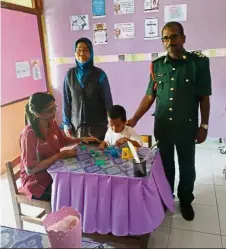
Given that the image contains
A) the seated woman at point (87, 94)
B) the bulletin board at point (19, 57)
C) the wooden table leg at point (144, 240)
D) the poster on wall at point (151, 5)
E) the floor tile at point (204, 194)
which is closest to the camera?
the wooden table leg at point (144, 240)

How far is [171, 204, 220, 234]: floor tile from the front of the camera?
141cm

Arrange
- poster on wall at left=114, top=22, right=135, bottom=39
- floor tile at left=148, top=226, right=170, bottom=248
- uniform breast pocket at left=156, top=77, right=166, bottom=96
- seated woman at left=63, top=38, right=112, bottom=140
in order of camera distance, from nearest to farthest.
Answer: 1. floor tile at left=148, top=226, right=170, bottom=248
2. uniform breast pocket at left=156, top=77, right=166, bottom=96
3. seated woman at left=63, top=38, right=112, bottom=140
4. poster on wall at left=114, top=22, right=135, bottom=39

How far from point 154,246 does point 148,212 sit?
0.30 metres

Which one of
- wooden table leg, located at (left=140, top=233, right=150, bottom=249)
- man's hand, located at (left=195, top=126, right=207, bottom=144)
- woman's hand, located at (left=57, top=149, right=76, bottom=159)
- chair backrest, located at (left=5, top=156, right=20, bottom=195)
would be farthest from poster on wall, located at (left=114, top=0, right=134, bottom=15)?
wooden table leg, located at (left=140, top=233, right=150, bottom=249)

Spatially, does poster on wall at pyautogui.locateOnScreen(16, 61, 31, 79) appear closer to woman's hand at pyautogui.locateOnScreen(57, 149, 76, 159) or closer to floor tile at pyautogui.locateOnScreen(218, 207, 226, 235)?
woman's hand at pyautogui.locateOnScreen(57, 149, 76, 159)

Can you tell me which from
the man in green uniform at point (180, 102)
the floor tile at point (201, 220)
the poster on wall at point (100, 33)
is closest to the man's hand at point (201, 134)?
the man in green uniform at point (180, 102)

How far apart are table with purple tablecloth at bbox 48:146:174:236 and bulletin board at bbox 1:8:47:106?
161cm

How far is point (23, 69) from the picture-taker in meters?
2.79

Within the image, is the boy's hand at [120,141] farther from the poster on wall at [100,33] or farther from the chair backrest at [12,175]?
the poster on wall at [100,33]

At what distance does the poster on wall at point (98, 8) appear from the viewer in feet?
9.17

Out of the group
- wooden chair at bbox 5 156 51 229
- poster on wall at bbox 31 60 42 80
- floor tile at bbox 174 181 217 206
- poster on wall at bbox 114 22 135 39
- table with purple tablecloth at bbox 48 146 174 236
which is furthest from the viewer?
poster on wall at bbox 31 60 42 80

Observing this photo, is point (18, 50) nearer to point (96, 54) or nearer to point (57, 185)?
point (96, 54)

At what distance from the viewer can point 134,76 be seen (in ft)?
9.64

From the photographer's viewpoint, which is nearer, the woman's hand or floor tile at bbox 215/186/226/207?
the woman's hand
